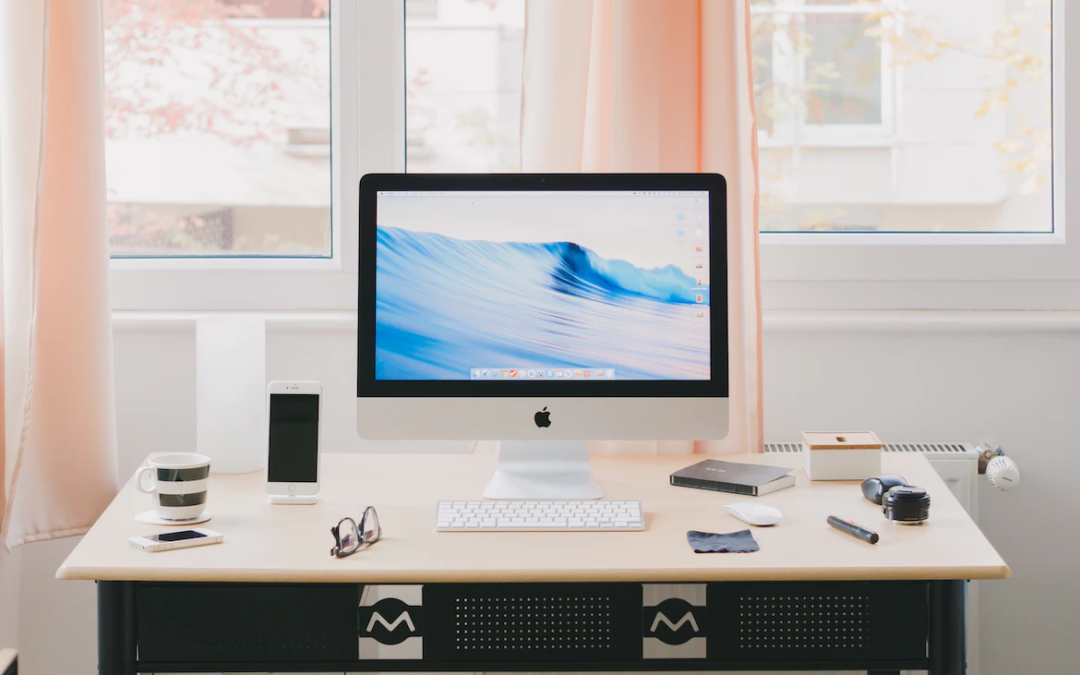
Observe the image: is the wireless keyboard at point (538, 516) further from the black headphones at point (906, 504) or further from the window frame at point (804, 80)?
the window frame at point (804, 80)

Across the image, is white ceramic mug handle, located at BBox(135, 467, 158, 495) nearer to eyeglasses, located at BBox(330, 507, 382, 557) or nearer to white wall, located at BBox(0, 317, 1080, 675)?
eyeglasses, located at BBox(330, 507, 382, 557)

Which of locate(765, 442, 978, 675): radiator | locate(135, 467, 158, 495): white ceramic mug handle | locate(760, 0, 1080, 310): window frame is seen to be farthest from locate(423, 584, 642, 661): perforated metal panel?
locate(760, 0, 1080, 310): window frame

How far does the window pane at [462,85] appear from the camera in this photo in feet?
6.28

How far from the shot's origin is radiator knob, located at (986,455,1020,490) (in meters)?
1.67

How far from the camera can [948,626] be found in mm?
1115

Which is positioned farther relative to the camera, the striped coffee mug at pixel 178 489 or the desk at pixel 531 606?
the striped coffee mug at pixel 178 489

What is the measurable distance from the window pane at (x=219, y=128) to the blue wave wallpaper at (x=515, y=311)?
679 mm

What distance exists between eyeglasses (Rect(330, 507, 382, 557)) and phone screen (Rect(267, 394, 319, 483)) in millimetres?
154

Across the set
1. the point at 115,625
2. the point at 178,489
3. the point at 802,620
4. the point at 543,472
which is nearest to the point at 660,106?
the point at 543,472

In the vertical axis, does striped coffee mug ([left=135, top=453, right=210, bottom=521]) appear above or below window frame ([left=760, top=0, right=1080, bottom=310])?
below

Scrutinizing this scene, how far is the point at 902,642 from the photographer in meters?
1.13

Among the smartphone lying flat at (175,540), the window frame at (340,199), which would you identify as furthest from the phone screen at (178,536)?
the window frame at (340,199)

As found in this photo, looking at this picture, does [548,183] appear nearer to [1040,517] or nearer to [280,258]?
[280,258]

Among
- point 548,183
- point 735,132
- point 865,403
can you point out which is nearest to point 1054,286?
point 865,403
